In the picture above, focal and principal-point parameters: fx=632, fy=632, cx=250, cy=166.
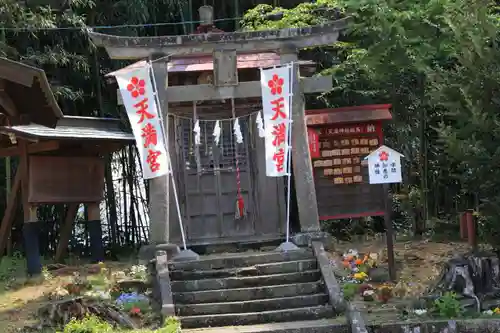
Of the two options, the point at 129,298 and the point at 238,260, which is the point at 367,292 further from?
the point at 129,298

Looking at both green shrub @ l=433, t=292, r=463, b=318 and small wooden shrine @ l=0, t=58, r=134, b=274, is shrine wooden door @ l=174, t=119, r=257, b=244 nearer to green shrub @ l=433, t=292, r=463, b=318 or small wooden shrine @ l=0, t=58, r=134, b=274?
small wooden shrine @ l=0, t=58, r=134, b=274

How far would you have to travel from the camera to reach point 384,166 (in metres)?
9.72

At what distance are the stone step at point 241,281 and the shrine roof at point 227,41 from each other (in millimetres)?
3959

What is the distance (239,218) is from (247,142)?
1.43m

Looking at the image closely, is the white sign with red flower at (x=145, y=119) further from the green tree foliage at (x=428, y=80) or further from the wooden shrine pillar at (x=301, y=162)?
the green tree foliage at (x=428, y=80)

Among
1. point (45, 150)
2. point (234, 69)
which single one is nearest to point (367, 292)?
point (234, 69)

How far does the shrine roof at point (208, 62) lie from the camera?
38.2ft

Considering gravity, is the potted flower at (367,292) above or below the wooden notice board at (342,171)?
below

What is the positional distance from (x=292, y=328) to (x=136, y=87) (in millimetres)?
4755

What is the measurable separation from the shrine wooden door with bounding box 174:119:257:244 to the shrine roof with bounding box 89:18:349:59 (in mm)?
1633

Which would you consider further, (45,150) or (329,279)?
(45,150)

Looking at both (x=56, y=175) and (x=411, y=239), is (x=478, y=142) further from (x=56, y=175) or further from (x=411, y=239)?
(x=56, y=175)

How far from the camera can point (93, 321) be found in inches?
297

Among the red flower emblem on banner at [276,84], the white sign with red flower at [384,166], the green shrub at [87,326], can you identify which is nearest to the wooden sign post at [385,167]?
the white sign with red flower at [384,166]
